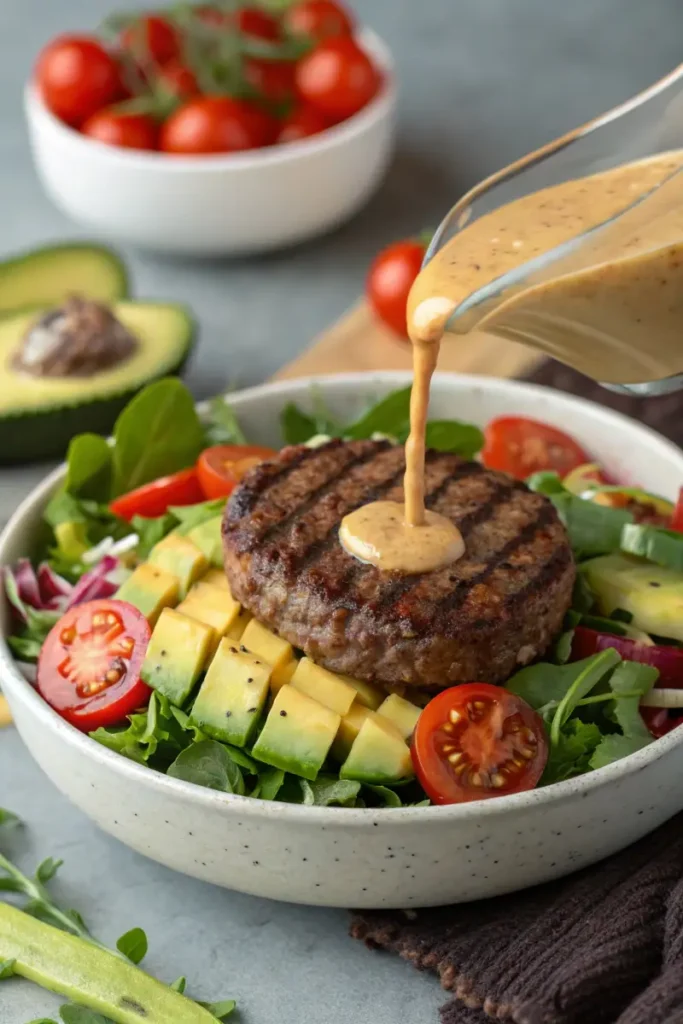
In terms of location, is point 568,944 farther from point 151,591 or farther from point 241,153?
point 241,153

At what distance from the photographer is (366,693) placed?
3.86 m

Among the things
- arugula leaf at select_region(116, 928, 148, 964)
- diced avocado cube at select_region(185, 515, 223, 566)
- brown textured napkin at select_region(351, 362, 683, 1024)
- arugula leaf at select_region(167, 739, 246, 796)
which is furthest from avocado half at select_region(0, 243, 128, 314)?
brown textured napkin at select_region(351, 362, 683, 1024)

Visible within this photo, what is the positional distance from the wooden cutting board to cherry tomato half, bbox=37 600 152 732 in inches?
94.7

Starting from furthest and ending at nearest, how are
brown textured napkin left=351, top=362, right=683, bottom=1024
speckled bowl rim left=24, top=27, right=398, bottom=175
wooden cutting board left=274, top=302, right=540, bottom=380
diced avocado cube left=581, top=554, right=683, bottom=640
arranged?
speckled bowl rim left=24, top=27, right=398, bottom=175
wooden cutting board left=274, top=302, right=540, bottom=380
diced avocado cube left=581, top=554, right=683, bottom=640
brown textured napkin left=351, top=362, right=683, bottom=1024

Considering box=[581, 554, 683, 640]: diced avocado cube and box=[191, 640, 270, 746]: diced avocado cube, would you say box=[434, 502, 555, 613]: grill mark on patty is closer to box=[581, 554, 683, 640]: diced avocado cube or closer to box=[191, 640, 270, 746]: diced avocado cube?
box=[581, 554, 683, 640]: diced avocado cube

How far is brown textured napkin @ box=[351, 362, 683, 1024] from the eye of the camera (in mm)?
3369

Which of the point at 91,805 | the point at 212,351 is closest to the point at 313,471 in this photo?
the point at 91,805

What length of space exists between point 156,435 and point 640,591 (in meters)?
1.90

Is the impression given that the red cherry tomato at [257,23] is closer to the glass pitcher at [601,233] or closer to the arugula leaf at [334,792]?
the glass pitcher at [601,233]

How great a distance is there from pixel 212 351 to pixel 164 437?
2124 mm

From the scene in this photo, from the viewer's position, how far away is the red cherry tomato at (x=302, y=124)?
24.3ft

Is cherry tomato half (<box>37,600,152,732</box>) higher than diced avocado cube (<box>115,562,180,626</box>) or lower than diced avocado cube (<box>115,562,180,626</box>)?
lower

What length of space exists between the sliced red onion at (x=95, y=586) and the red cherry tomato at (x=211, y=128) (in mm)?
3316

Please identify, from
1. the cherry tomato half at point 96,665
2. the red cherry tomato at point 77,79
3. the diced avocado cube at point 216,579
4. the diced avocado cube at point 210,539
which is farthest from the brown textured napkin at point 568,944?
the red cherry tomato at point 77,79
